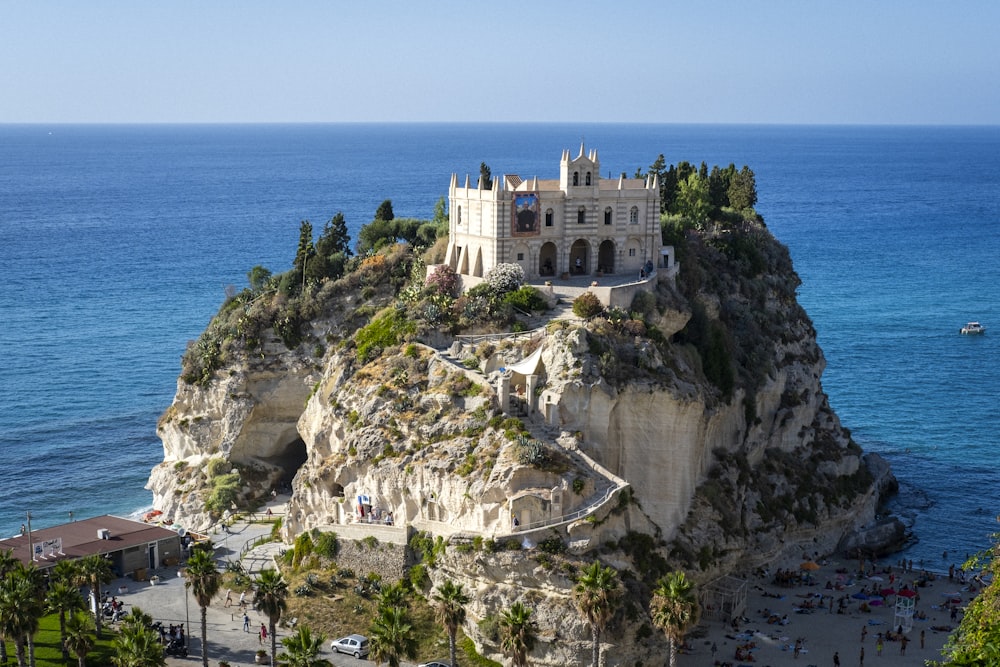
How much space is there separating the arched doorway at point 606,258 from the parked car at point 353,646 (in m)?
32.4

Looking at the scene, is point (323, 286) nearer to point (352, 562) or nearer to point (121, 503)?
point (121, 503)

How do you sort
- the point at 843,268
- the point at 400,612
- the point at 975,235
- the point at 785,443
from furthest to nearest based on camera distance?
the point at 975,235 → the point at 843,268 → the point at 785,443 → the point at 400,612

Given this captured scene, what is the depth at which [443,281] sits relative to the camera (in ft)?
254

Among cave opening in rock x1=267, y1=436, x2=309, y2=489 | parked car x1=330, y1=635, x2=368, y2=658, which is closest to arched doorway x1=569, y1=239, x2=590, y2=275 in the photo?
cave opening in rock x1=267, y1=436, x2=309, y2=489

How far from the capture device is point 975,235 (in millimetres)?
197875

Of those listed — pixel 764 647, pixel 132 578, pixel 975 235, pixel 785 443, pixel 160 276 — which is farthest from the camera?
pixel 975 235

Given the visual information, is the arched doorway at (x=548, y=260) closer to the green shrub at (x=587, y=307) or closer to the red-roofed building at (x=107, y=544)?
the green shrub at (x=587, y=307)

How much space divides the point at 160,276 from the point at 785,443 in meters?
93.1

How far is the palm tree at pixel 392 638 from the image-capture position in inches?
1928

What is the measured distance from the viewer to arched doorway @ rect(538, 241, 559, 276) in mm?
79812

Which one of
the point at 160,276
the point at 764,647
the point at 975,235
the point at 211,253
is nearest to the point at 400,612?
the point at 764,647

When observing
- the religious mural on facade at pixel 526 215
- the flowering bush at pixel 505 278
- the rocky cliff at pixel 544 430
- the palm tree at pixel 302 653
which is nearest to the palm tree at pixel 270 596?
the palm tree at pixel 302 653

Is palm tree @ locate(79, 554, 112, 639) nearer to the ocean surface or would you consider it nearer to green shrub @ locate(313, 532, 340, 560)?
green shrub @ locate(313, 532, 340, 560)

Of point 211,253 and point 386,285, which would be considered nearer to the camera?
point 386,285
